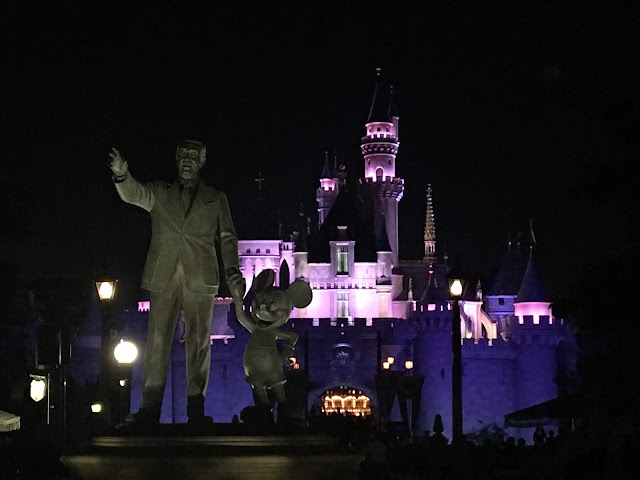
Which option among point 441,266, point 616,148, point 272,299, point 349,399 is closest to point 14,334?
point 349,399

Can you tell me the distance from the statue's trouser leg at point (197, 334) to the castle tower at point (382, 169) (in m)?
68.7

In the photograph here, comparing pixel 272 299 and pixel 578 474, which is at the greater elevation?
pixel 272 299

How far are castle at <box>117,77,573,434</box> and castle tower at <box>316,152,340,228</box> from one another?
10.2 metres

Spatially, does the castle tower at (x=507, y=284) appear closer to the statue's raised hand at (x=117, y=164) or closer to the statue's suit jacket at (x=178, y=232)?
the statue's suit jacket at (x=178, y=232)

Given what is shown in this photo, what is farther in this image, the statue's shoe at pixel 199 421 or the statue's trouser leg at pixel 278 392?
the statue's trouser leg at pixel 278 392

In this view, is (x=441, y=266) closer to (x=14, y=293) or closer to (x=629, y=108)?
(x=14, y=293)

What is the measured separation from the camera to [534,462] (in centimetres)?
2027

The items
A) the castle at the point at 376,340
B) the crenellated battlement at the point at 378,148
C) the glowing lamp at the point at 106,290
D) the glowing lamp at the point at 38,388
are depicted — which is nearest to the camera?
the glowing lamp at the point at 106,290

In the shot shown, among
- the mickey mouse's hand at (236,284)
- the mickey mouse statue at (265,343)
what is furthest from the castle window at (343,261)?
the mickey mouse's hand at (236,284)

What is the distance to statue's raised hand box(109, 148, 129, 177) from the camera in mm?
11008

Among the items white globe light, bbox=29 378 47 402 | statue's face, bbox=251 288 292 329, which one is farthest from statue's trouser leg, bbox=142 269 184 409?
white globe light, bbox=29 378 47 402

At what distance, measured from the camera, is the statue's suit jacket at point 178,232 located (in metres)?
11.3

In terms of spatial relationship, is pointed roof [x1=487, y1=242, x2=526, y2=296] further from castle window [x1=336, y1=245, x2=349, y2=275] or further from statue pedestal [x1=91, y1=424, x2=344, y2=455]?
statue pedestal [x1=91, y1=424, x2=344, y2=455]

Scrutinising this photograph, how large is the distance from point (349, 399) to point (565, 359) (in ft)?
32.5
